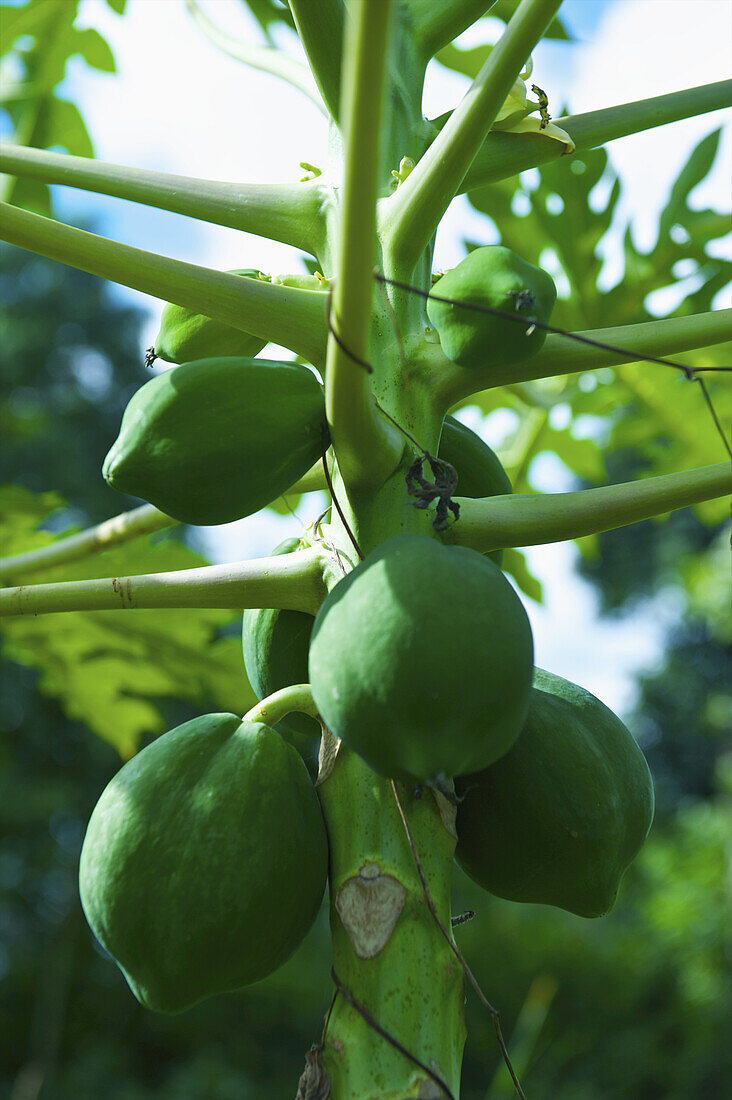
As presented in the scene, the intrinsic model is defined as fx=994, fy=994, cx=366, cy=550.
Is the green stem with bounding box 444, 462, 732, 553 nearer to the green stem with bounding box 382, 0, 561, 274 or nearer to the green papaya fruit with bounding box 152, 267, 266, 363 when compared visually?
the green stem with bounding box 382, 0, 561, 274

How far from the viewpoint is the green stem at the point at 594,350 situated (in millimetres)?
986

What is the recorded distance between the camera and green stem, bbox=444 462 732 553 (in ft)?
3.03

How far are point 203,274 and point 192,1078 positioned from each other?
9.95 meters

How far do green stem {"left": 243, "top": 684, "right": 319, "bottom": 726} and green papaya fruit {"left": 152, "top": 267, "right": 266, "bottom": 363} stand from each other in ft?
1.32

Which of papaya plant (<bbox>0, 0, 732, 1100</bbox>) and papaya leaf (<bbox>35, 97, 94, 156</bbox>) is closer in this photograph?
papaya plant (<bbox>0, 0, 732, 1100</bbox>)

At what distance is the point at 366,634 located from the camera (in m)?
0.73

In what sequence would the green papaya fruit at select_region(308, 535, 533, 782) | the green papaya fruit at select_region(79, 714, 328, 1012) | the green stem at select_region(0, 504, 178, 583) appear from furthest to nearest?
the green stem at select_region(0, 504, 178, 583)
the green papaya fruit at select_region(79, 714, 328, 1012)
the green papaya fruit at select_region(308, 535, 533, 782)

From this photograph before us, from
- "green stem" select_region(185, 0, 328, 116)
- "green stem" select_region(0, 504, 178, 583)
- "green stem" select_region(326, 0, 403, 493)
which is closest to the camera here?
"green stem" select_region(326, 0, 403, 493)

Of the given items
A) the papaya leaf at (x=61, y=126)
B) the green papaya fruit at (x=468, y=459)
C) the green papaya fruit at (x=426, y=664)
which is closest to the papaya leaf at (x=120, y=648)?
the papaya leaf at (x=61, y=126)

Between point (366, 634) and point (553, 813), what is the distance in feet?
1.06

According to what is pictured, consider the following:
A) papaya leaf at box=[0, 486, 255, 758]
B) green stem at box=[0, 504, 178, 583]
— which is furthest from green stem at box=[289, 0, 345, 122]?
papaya leaf at box=[0, 486, 255, 758]

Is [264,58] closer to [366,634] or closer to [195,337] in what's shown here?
[195,337]

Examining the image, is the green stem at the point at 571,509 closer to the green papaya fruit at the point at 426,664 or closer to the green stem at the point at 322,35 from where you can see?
the green papaya fruit at the point at 426,664

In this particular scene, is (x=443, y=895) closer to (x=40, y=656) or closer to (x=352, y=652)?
(x=352, y=652)
